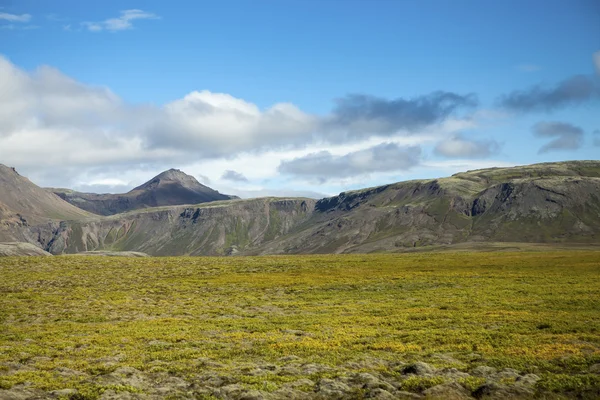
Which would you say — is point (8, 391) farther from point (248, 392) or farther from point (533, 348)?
point (533, 348)

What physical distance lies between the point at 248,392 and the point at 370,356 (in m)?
9.49

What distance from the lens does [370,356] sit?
28141mm

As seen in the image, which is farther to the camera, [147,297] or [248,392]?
[147,297]

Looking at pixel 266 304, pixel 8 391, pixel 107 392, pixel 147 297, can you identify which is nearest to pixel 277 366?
pixel 107 392

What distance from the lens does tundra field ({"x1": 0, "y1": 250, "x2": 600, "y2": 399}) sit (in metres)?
22.1

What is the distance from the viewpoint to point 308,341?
107ft

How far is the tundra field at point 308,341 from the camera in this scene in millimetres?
22109

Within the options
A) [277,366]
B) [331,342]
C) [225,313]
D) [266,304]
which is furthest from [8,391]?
[266,304]

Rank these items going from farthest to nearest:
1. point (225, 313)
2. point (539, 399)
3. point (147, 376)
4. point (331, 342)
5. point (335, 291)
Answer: point (335, 291), point (225, 313), point (331, 342), point (147, 376), point (539, 399)

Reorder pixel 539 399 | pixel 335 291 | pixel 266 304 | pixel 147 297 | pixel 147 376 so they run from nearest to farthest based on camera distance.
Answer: pixel 539 399 < pixel 147 376 < pixel 266 304 < pixel 147 297 < pixel 335 291

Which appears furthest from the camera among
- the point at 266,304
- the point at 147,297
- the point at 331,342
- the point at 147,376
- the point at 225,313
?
the point at 147,297

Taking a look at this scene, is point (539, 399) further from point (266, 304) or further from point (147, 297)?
point (147, 297)

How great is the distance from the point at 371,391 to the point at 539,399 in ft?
23.1

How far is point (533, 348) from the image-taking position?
28406mm
